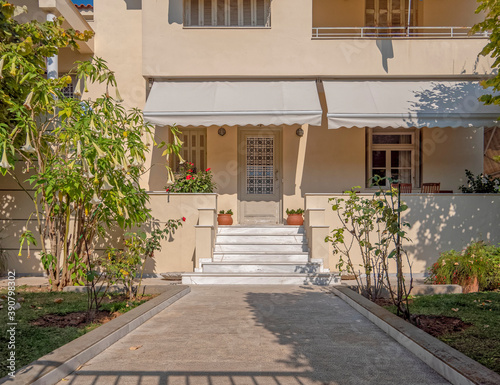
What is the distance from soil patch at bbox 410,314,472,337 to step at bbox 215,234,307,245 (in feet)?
20.2

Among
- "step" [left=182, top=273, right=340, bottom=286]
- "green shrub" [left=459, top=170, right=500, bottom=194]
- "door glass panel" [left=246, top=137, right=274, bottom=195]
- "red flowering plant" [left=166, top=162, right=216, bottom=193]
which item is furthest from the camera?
"door glass panel" [left=246, top=137, right=274, bottom=195]

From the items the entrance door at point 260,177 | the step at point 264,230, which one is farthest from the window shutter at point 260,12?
the step at point 264,230

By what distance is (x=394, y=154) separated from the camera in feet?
48.5

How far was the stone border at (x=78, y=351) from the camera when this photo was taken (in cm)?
420

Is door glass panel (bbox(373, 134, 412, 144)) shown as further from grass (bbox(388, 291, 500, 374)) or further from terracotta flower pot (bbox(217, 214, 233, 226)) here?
grass (bbox(388, 291, 500, 374))

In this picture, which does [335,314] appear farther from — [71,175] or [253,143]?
[253,143]

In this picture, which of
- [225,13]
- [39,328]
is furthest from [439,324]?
[225,13]

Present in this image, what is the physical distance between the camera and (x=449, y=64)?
43.5 feet

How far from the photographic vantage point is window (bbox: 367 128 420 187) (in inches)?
579

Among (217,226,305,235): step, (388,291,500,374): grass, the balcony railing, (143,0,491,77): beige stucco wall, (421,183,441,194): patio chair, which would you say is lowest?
(388,291,500,374): grass

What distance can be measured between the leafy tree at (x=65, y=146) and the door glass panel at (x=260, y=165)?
16.1 feet

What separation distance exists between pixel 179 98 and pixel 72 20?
12.3 feet

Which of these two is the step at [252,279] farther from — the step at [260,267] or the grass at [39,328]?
the grass at [39,328]

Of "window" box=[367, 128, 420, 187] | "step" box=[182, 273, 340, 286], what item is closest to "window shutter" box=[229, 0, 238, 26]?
"window" box=[367, 128, 420, 187]
